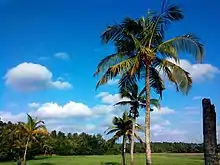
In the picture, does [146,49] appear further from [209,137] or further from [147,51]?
[209,137]

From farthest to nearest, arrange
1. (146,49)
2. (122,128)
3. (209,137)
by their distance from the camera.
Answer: (122,128)
(146,49)
(209,137)

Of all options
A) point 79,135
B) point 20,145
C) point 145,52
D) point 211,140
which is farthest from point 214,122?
point 79,135

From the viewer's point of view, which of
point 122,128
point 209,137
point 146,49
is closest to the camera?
point 209,137

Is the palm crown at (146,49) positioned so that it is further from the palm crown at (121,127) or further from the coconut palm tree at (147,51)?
the palm crown at (121,127)

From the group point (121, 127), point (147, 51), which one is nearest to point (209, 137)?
point (147, 51)

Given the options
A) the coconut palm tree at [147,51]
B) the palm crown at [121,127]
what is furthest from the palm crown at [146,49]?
the palm crown at [121,127]

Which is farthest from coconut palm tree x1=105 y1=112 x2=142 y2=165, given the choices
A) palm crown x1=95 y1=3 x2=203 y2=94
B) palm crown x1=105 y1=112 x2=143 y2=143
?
palm crown x1=95 y1=3 x2=203 y2=94

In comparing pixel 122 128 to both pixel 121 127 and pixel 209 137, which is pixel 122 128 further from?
pixel 209 137

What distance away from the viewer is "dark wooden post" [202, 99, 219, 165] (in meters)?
7.74

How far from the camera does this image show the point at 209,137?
7.79 metres

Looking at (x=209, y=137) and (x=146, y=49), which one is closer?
(x=209, y=137)

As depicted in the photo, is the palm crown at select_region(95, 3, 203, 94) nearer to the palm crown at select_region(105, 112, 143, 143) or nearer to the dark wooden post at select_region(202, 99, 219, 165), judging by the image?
the dark wooden post at select_region(202, 99, 219, 165)

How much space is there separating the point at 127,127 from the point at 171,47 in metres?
28.4

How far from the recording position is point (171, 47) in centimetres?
1755
